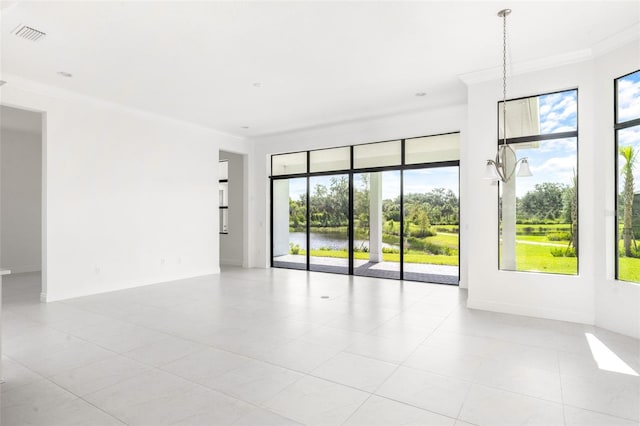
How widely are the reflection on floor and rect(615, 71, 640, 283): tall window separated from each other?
2.95 m

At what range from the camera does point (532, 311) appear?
4.77 metres

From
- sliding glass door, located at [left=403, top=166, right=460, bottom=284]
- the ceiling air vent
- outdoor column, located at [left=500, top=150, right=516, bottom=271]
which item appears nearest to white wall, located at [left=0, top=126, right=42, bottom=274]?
the ceiling air vent

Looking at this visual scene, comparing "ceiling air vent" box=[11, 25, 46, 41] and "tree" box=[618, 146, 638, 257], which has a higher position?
"ceiling air vent" box=[11, 25, 46, 41]

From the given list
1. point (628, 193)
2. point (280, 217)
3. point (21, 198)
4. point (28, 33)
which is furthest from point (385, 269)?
point (21, 198)

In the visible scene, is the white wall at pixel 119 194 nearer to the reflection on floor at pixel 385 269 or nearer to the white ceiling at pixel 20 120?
the white ceiling at pixel 20 120

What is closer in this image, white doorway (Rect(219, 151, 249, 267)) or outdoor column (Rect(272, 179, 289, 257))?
outdoor column (Rect(272, 179, 289, 257))

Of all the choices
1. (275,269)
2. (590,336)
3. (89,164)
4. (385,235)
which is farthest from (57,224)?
(590,336)

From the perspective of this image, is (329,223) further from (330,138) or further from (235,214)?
(235,214)

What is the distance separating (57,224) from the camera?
18.4 feet

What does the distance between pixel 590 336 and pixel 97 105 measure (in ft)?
25.9

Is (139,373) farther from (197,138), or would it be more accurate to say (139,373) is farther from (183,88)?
(197,138)

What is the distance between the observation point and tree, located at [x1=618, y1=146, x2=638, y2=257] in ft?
13.6

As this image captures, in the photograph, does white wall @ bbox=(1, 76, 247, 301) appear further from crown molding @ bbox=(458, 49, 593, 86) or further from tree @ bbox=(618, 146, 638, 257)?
tree @ bbox=(618, 146, 638, 257)

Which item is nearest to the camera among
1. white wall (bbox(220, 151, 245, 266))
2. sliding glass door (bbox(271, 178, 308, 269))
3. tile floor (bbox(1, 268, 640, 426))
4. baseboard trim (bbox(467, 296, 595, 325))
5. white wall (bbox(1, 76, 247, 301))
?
tile floor (bbox(1, 268, 640, 426))
